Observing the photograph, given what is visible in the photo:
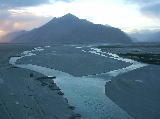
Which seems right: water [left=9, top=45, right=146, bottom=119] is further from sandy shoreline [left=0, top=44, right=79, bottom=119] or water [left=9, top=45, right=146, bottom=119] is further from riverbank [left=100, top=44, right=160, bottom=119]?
sandy shoreline [left=0, top=44, right=79, bottom=119]

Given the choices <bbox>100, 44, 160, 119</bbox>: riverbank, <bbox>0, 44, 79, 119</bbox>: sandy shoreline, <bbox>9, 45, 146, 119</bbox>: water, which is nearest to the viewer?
<bbox>0, 44, 79, 119</bbox>: sandy shoreline

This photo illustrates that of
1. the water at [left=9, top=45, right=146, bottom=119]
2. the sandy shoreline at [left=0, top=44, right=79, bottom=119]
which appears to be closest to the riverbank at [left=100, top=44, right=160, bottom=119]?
the water at [left=9, top=45, right=146, bottom=119]

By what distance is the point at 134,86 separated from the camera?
21.0m

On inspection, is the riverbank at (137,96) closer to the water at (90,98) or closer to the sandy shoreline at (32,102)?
the water at (90,98)

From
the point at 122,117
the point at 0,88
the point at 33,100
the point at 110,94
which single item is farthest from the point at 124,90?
the point at 0,88

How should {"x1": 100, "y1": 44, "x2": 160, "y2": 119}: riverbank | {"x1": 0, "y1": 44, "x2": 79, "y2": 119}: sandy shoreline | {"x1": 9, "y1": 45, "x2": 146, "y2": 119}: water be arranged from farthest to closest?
{"x1": 100, "y1": 44, "x2": 160, "y2": 119}: riverbank < {"x1": 9, "y1": 45, "x2": 146, "y2": 119}: water < {"x1": 0, "y1": 44, "x2": 79, "y2": 119}: sandy shoreline

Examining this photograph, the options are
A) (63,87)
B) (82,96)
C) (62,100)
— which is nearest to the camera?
(62,100)

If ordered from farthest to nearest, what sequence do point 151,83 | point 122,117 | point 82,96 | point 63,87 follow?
point 151,83
point 63,87
point 82,96
point 122,117

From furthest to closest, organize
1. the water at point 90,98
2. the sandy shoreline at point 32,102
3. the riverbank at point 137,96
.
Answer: the riverbank at point 137,96 < the water at point 90,98 < the sandy shoreline at point 32,102

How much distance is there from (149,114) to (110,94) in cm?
516

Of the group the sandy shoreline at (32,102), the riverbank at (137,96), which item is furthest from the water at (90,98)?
the sandy shoreline at (32,102)

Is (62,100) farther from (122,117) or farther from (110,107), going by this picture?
(122,117)

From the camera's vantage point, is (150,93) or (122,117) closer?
(122,117)

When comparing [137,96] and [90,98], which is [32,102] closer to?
[90,98]
